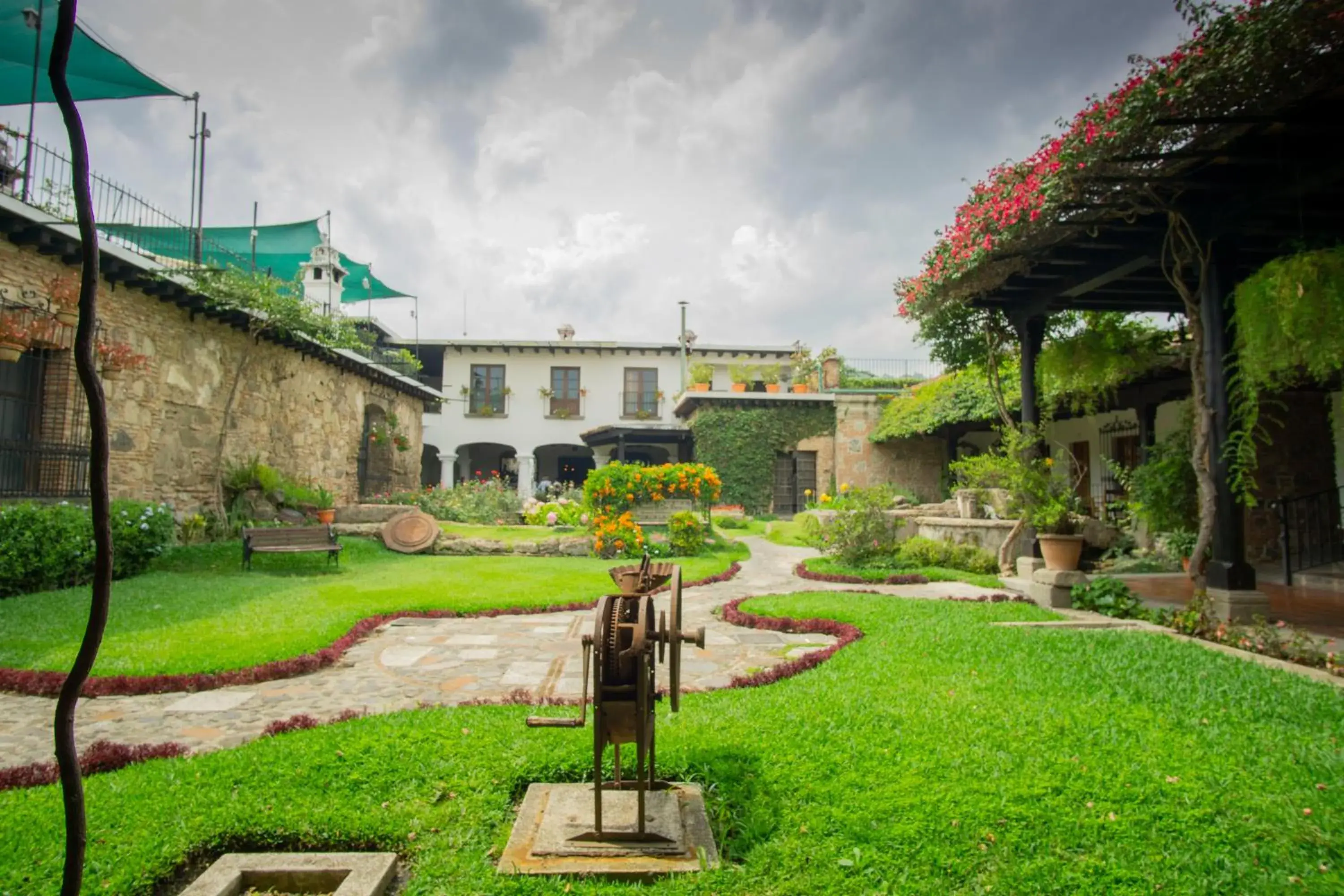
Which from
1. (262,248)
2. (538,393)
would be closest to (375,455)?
(262,248)

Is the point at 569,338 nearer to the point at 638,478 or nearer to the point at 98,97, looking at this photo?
the point at 638,478

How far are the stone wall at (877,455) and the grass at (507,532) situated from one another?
9227mm

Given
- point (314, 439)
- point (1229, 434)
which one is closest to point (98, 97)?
point (314, 439)

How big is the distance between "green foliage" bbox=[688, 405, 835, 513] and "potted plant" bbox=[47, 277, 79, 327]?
14.3m

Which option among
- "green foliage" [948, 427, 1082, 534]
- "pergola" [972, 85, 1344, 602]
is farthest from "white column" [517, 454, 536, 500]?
"pergola" [972, 85, 1344, 602]

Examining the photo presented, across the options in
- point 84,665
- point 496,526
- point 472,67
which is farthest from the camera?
point 496,526

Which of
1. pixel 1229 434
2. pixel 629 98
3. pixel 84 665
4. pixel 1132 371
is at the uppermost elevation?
pixel 629 98

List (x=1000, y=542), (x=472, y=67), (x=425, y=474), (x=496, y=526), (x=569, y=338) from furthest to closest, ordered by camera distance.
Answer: (x=425, y=474)
(x=569, y=338)
(x=496, y=526)
(x=1000, y=542)
(x=472, y=67)

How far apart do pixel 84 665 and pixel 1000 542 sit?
9.64 metres

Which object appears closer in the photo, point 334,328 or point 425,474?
point 334,328

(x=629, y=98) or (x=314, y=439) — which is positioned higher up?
(x=629, y=98)

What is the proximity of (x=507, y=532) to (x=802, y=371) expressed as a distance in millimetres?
11583

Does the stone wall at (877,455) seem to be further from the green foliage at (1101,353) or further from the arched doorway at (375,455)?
the arched doorway at (375,455)

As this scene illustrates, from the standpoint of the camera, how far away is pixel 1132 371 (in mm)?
7758
